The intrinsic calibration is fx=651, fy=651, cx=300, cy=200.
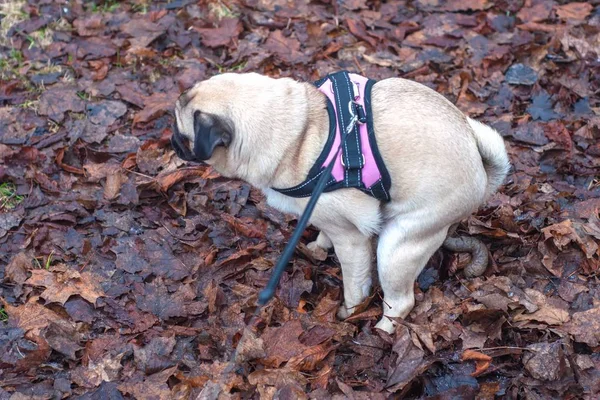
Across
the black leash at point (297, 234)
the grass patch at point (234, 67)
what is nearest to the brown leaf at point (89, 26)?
the grass patch at point (234, 67)

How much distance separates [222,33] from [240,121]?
10.9ft

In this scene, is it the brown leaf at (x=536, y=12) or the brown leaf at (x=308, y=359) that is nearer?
the brown leaf at (x=308, y=359)

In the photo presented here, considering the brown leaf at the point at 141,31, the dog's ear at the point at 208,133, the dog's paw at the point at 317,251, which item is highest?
the dog's ear at the point at 208,133

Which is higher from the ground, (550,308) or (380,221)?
(380,221)

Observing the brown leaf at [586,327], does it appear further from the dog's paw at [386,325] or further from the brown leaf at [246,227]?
the brown leaf at [246,227]

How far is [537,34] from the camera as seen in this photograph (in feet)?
22.3

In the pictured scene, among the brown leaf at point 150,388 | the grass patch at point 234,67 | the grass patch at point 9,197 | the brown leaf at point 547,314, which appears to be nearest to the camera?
the brown leaf at point 150,388

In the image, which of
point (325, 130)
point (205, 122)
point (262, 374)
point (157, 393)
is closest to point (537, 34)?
point (325, 130)

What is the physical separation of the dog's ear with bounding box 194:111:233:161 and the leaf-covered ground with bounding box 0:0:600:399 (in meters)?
1.12

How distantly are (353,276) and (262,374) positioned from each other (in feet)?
3.01

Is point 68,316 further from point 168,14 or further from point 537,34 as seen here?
point 537,34

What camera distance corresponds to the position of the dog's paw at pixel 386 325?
4359 millimetres

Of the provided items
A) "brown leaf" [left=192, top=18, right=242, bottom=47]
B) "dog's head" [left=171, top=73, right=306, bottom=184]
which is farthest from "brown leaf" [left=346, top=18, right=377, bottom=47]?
"dog's head" [left=171, top=73, right=306, bottom=184]

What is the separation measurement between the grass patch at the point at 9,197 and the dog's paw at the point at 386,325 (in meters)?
3.05
